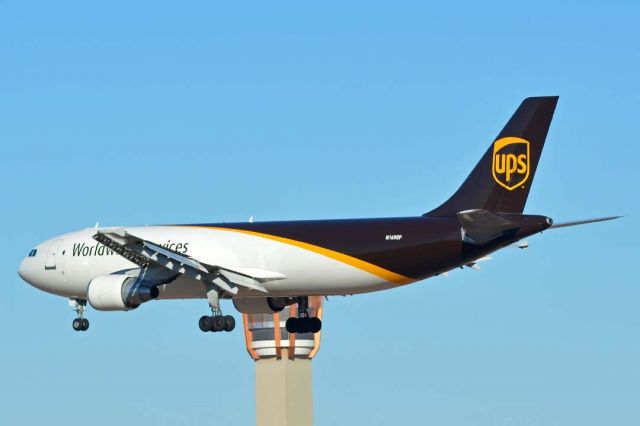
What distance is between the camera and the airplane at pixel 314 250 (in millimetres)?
65188

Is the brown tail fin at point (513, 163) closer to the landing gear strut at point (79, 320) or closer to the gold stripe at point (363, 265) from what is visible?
the gold stripe at point (363, 265)

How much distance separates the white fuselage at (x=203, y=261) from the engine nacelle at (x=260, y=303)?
2305 millimetres

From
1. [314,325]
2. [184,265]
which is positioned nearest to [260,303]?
[314,325]

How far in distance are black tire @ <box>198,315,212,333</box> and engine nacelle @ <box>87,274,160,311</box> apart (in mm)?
2163

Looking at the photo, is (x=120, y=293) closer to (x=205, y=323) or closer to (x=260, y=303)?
(x=205, y=323)

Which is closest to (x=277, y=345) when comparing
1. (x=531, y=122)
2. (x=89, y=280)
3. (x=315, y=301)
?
(x=315, y=301)

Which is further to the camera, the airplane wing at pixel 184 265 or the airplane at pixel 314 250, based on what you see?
the airplane wing at pixel 184 265

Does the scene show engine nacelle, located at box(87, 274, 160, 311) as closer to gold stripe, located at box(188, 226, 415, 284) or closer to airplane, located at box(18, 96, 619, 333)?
airplane, located at box(18, 96, 619, 333)

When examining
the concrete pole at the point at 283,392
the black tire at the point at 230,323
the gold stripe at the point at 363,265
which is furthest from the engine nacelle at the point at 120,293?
the concrete pole at the point at 283,392

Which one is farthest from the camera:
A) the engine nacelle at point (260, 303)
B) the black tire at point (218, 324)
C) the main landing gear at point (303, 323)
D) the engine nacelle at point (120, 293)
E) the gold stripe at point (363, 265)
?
the engine nacelle at point (260, 303)

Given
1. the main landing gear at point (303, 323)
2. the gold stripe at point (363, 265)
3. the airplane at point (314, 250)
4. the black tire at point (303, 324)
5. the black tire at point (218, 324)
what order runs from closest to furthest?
Result: the airplane at point (314, 250) → the gold stripe at point (363, 265) → the black tire at point (218, 324) → the black tire at point (303, 324) → the main landing gear at point (303, 323)

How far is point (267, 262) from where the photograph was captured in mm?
69000

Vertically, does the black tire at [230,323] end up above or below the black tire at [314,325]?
below

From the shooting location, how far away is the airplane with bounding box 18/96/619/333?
65188mm
